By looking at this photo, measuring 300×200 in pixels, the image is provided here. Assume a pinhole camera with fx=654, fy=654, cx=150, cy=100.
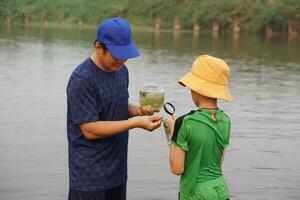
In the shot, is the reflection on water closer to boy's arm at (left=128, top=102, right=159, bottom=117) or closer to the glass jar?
boy's arm at (left=128, top=102, right=159, bottom=117)

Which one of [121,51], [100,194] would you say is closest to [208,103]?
[121,51]

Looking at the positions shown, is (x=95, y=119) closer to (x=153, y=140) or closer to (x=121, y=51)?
(x=121, y=51)

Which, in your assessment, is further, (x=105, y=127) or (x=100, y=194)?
(x=100, y=194)

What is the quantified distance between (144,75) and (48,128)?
Result: 30.5ft

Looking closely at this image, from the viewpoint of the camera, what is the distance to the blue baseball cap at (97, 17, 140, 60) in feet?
10.4

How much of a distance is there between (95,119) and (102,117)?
0.30 ft

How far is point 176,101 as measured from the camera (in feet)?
46.0

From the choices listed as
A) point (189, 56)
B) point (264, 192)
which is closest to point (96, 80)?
point (264, 192)

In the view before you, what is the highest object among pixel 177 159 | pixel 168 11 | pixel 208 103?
pixel 208 103

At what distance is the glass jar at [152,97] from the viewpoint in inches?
132

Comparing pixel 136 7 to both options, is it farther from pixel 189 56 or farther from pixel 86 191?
pixel 86 191

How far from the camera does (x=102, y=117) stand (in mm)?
3279

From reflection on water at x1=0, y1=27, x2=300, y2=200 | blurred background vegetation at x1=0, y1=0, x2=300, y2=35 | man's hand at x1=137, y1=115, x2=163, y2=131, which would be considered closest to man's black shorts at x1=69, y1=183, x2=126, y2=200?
man's hand at x1=137, y1=115, x2=163, y2=131

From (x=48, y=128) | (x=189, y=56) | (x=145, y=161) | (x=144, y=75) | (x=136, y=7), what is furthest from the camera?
(x=136, y=7)
